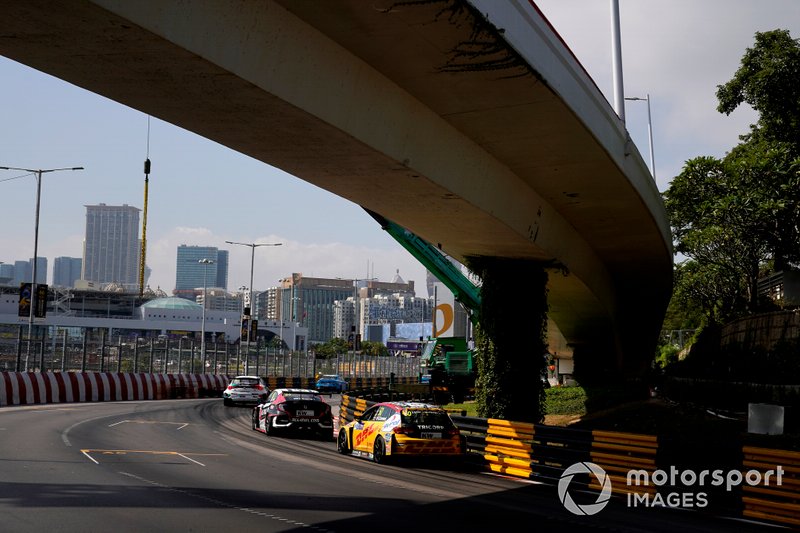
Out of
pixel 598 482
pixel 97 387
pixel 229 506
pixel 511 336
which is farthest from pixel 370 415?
pixel 97 387

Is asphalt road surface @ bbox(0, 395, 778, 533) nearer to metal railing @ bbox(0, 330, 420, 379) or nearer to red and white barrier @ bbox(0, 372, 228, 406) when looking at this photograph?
red and white barrier @ bbox(0, 372, 228, 406)

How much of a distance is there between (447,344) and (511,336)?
80.1ft

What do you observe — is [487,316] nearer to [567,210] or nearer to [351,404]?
[567,210]

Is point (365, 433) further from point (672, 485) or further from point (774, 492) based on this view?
point (774, 492)

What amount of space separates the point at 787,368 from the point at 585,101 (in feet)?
40.5

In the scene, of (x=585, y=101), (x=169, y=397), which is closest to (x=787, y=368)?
(x=585, y=101)

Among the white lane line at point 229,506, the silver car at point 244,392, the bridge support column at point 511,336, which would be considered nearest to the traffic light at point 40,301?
the silver car at point 244,392

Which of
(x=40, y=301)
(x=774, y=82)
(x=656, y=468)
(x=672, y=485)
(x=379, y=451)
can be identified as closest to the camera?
(x=672, y=485)

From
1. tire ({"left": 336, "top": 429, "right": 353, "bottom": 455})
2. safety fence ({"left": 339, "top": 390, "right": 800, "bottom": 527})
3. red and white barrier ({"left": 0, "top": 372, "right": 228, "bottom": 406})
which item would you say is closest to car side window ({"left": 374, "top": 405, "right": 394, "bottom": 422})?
tire ({"left": 336, "top": 429, "right": 353, "bottom": 455})

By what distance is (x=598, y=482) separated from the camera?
A: 15.6 m

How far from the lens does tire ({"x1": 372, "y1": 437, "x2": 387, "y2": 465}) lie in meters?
18.7

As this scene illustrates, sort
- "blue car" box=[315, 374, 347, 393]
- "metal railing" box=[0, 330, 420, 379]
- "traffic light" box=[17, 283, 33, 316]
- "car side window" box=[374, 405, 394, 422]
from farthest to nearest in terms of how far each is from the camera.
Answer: "blue car" box=[315, 374, 347, 393]
"traffic light" box=[17, 283, 33, 316]
"metal railing" box=[0, 330, 420, 379]
"car side window" box=[374, 405, 394, 422]

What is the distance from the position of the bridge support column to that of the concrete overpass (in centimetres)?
222

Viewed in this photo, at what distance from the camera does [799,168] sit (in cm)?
3397
